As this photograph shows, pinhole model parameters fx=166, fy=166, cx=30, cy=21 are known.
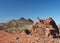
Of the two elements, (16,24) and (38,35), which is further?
(16,24)

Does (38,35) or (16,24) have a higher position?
(16,24)

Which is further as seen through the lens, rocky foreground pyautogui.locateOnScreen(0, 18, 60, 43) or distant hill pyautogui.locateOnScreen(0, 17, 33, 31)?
distant hill pyautogui.locateOnScreen(0, 17, 33, 31)

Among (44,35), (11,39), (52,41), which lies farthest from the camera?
(44,35)

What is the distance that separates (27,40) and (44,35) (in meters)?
3.59

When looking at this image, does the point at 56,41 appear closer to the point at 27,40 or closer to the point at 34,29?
the point at 27,40

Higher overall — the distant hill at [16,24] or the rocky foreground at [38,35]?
the distant hill at [16,24]

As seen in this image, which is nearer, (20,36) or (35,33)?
(20,36)

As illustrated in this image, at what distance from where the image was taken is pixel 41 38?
22422 millimetres

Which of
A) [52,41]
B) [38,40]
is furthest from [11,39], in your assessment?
[52,41]

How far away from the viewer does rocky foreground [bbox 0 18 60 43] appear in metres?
22.2

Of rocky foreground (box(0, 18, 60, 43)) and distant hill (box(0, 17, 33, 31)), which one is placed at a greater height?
distant hill (box(0, 17, 33, 31))

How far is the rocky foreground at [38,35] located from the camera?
2220 cm

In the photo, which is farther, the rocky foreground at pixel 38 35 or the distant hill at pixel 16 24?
the distant hill at pixel 16 24

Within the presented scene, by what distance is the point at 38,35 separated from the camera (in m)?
25.0
